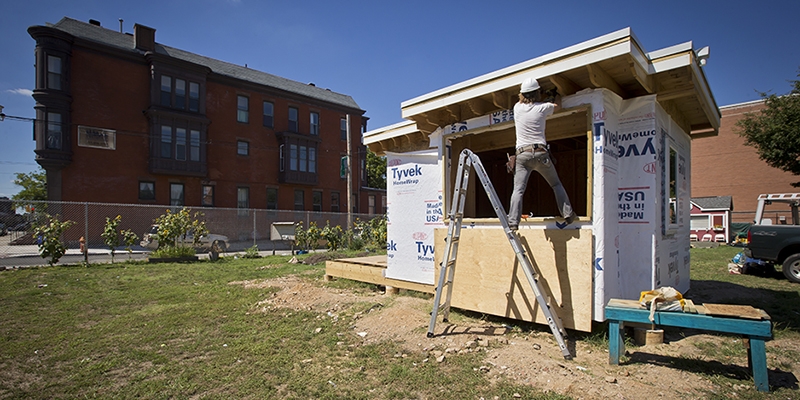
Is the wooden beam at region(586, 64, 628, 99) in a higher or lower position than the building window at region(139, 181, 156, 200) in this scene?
higher

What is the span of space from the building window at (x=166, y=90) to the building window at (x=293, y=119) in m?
7.99

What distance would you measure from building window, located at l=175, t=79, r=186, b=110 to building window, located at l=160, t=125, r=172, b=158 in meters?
1.59

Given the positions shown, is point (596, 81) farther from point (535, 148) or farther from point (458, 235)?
point (458, 235)

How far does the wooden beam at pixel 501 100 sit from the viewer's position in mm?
5406

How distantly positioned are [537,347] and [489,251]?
133 cm

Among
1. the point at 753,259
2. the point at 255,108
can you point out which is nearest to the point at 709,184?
the point at 753,259

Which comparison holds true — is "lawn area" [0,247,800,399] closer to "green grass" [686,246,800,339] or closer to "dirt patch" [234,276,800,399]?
"green grass" [686,246,800,339]

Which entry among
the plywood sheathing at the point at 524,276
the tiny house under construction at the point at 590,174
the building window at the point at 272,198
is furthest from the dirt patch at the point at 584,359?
the building window at the point at 272,198

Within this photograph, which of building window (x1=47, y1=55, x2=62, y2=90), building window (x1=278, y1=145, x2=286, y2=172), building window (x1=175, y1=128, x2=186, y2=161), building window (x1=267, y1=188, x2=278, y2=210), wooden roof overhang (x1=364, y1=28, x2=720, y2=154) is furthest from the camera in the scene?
building window (x1=278, y1=145, x2=286, y2=172)

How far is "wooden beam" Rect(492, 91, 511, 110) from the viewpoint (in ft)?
17.7

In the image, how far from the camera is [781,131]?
17.0m

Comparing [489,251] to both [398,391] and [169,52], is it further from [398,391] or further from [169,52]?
[169,52]

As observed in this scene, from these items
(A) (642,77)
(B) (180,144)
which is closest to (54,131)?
(B) (180,144)

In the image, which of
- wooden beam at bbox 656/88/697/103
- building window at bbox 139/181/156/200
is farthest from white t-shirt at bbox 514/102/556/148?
building window at bbox 139/181/156/200
